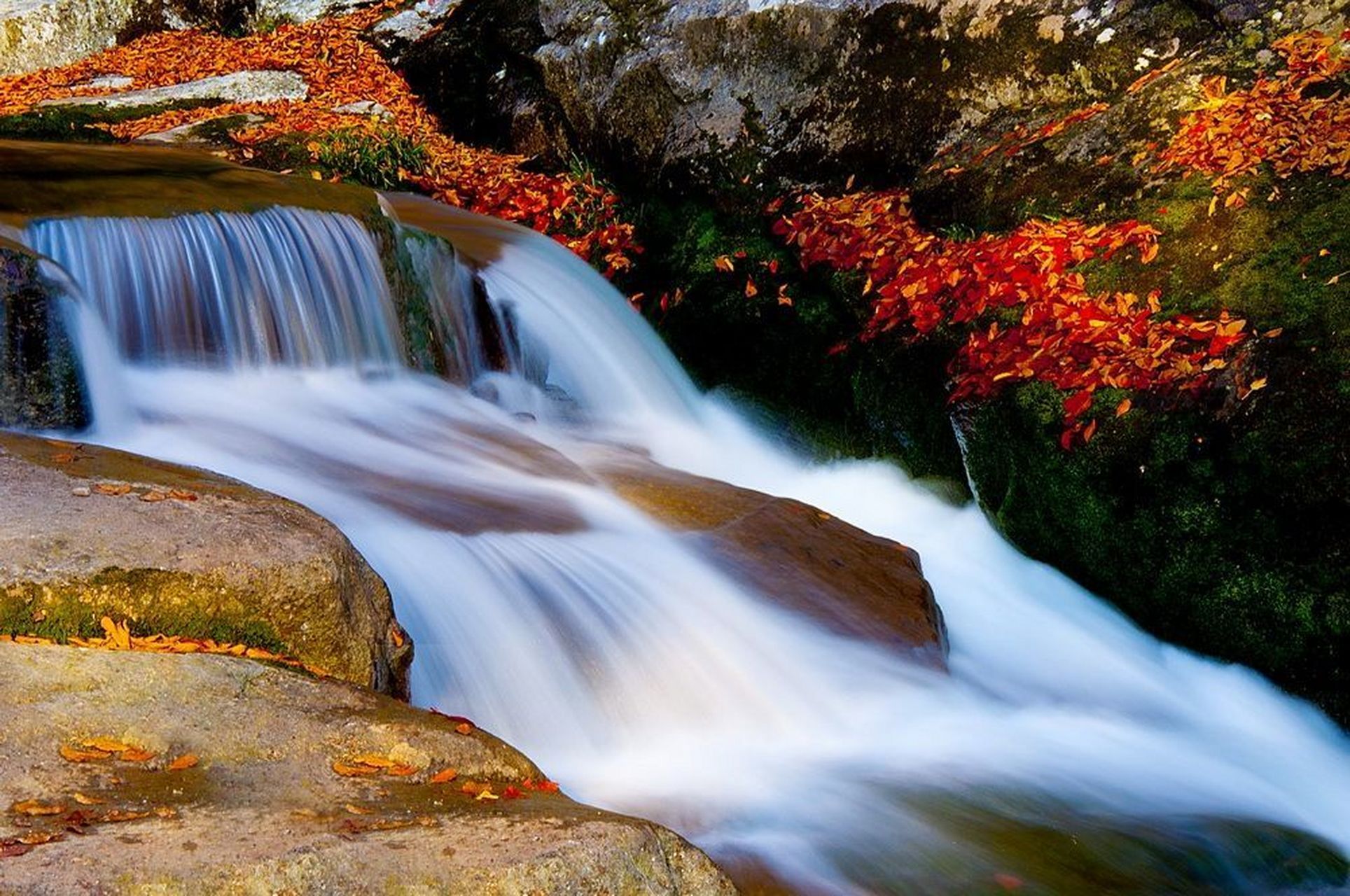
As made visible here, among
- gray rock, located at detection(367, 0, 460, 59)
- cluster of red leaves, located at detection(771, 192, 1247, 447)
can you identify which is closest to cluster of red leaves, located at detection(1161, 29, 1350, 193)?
cluster of red leaves, located at detection(771, 192, 1247, 447)

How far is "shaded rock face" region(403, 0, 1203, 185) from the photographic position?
7902mm

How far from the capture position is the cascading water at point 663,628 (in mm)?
3945

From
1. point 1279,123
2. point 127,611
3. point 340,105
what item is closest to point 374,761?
point 127,611

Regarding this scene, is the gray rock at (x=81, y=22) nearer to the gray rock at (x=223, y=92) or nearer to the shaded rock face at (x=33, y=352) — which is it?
the gray rock at (x=223, y=92)

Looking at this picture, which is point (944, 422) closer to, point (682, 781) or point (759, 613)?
point (759, 613)

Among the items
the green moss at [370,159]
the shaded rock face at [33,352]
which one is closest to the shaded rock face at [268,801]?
the shaded rock face at [33,352]

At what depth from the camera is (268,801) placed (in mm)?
2422

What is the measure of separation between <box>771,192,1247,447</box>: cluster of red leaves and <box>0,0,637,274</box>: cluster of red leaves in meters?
2.22

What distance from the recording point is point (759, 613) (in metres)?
4.98

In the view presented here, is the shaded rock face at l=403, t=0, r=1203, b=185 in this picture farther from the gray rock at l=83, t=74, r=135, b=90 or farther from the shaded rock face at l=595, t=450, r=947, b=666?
the gray rock at l=83, t=74, r=135, b=90

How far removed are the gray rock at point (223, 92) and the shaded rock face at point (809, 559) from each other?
7.26 metres

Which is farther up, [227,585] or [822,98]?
[822,98]

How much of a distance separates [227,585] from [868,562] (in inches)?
122

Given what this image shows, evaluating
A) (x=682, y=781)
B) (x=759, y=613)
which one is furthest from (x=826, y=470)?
(x=682, y=781)
